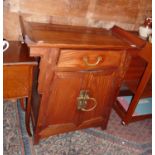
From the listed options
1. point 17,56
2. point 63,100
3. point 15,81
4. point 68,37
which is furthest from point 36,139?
point 68,37

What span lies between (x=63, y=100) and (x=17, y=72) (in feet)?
1.16

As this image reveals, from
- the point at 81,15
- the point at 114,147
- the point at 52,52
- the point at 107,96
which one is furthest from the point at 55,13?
the point at 114,147

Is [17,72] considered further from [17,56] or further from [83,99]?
[83,99]

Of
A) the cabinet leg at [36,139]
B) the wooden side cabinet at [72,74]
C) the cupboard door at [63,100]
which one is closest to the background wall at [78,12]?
the wooden side cabinet at [72,74]

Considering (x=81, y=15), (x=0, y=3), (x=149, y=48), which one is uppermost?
(x=0, y=3)

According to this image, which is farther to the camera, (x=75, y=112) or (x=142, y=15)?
(x=142, y=15)

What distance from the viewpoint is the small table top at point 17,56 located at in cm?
120

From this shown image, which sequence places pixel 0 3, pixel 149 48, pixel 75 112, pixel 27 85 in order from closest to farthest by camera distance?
pixel 0 3, pixel 27 85, pixel 75 112, pixel 149 48

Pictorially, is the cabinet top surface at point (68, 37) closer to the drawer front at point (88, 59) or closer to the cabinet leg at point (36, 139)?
the drawer front at point (88, 59)

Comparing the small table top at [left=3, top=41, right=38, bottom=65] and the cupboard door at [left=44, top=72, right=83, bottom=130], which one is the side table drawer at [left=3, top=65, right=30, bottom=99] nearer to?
the small table top at [left=3, top=41, right=38, bottom=65]

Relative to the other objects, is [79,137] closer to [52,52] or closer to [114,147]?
[114,147]

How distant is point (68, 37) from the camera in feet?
4.05

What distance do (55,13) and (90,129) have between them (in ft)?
3.24

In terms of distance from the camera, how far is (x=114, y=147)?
1.59 m
